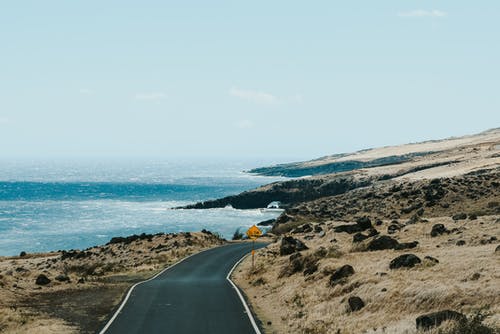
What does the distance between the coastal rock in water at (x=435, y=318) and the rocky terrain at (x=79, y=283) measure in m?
10.9

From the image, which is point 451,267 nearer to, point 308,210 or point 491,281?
point 491,281

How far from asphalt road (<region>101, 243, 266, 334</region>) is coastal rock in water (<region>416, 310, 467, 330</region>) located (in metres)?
6.08

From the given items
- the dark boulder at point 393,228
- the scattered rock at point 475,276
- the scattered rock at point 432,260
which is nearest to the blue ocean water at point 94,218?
the dark boulder at point 393,228

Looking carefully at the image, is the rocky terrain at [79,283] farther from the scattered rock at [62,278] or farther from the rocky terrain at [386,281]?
the rocky terrain at [386,281]

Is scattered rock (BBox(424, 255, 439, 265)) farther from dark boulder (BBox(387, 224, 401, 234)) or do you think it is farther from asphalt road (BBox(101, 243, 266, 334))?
dark boulder (BBox(387, 224, 401, 234))

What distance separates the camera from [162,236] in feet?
191

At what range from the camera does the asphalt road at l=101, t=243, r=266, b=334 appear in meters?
17.8

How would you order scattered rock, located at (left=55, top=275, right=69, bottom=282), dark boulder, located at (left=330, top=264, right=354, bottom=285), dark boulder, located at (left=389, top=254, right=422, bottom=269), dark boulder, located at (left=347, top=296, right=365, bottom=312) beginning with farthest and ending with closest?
scattered rock, located at (left=55, top=275, right=69, bottom=282)
dark boulder, located at (left=330, top=264, right=354, bottom=285)
dark boulder, located at (left=389, top=254, right=422, bottom=269)
dark boulder, located at (left=347, top=296, right=365, bottom=312)

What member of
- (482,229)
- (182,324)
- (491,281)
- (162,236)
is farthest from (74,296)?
(162,236)

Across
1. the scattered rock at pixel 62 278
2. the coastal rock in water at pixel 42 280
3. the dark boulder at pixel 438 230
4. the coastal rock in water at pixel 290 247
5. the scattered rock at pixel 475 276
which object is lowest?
the coastal rock in water at pixel 290 247

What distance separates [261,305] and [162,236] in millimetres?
36529

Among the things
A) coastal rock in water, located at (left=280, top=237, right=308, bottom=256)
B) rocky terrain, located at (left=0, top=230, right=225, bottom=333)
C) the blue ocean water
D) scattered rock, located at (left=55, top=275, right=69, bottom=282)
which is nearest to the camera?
rocky terrain, located at (left=0, top=230, right=225, bottom=333)

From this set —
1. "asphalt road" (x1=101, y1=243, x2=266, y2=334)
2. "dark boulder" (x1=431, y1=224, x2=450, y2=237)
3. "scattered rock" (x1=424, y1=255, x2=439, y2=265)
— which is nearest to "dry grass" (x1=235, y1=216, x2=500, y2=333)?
"scattered rock" (x1=424, y1=255, x2=439, y2=265)

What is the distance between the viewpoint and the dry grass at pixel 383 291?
15969 mm
